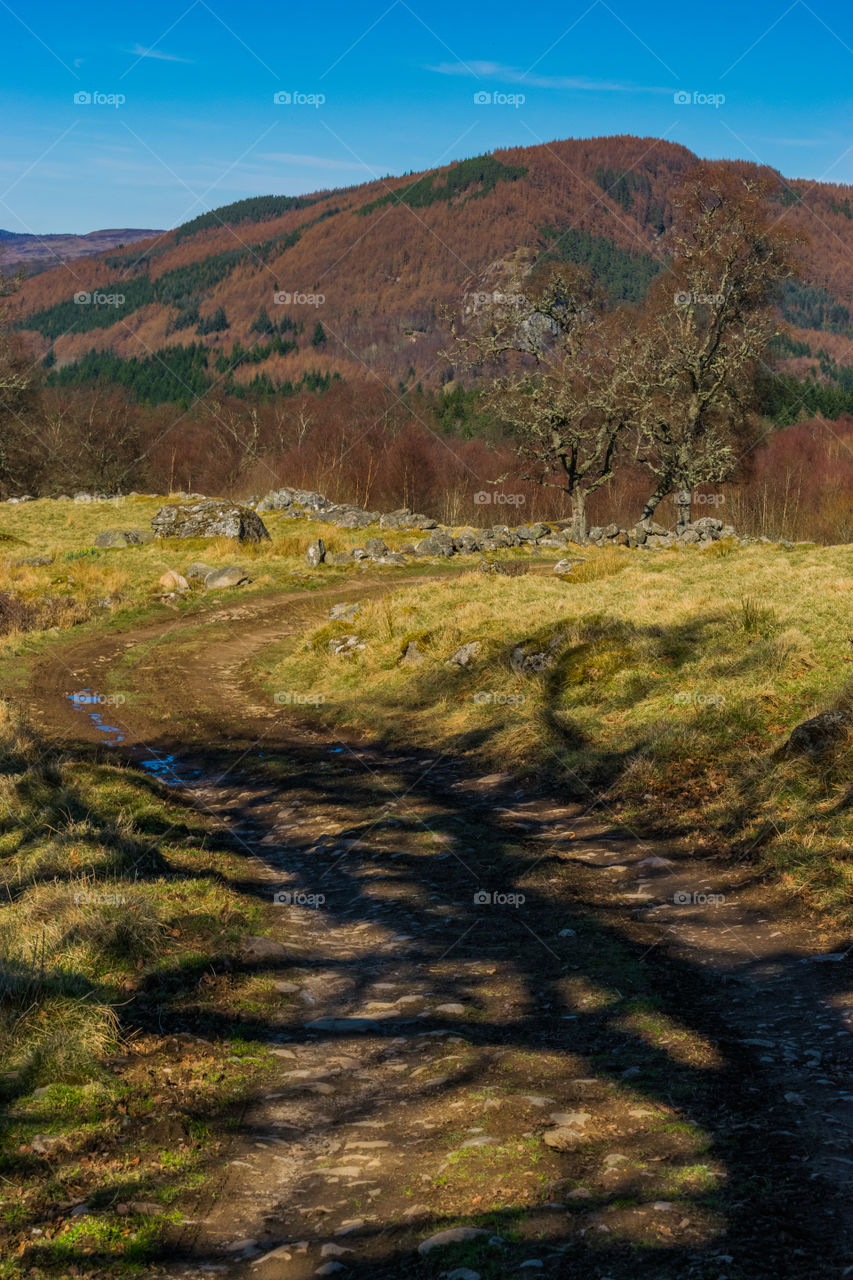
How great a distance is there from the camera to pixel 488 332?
36281 millimetres

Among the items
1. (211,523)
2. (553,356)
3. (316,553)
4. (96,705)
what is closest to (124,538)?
(211,523)

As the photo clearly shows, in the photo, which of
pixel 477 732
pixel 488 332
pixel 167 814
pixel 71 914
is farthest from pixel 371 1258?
pixel 488 332

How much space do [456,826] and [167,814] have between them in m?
3.21

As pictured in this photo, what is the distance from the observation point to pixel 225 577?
2738 cm

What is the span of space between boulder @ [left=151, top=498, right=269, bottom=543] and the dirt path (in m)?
24.5

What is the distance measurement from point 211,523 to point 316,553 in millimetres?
5510

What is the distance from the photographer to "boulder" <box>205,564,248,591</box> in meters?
27.2

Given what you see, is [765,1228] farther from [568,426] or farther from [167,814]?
[568,426]

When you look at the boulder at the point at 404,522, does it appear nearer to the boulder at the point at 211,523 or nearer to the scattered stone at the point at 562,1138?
the boulder at the point at 211,523

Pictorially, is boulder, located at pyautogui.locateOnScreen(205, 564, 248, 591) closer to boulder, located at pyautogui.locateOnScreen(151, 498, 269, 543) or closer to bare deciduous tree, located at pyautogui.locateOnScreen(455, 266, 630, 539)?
boulder, located at pyautogui.locateOnScreen(151, 498, 269, 543)

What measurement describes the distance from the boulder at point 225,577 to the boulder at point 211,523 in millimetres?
5688

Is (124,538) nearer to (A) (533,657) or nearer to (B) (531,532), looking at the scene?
(B) (531,532)

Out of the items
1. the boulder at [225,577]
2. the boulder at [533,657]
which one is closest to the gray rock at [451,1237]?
the boulder at [533,657]

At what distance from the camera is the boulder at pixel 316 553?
3073cm
